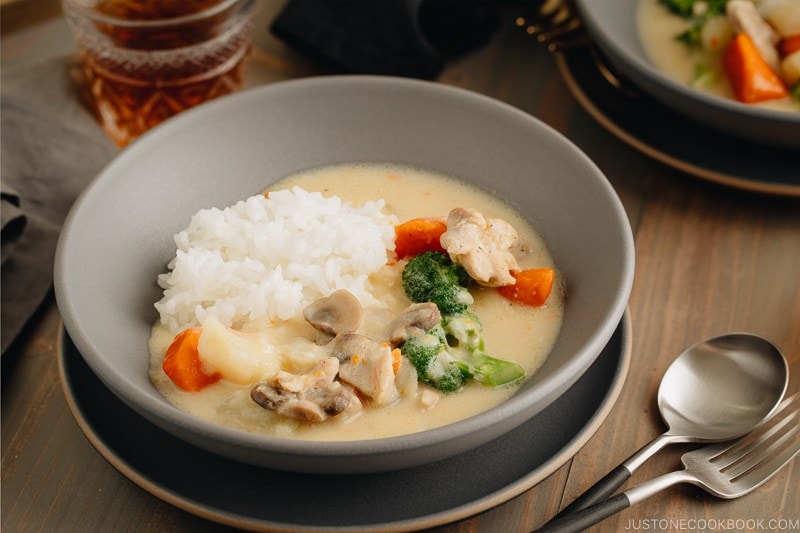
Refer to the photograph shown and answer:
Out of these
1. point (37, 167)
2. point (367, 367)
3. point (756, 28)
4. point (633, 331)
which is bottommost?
point (37, 167)

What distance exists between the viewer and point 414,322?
9.00ft

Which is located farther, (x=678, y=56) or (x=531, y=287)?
(x=678, y=56)

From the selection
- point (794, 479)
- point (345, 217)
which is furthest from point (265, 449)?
point (794, 479)

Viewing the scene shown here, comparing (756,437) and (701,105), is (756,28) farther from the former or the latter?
(756,437)

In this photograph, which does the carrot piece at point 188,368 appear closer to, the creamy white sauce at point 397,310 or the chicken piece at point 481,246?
the creamy white sauce at point 397,310

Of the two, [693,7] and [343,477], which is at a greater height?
[693,7]

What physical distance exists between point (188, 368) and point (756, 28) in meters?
2.77

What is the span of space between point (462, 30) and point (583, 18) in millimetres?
764

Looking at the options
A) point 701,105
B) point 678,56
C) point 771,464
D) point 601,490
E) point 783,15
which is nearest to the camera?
point 601,490

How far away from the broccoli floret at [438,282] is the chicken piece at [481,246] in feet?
0.18

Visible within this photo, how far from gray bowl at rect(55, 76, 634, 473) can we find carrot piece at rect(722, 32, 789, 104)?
1024mm

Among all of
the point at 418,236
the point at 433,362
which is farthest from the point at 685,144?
the point at 433,362

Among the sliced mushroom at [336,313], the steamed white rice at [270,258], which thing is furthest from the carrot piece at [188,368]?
the sliced mushroom at [336,313]

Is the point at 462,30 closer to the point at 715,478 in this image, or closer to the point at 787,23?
the point at 787,23
